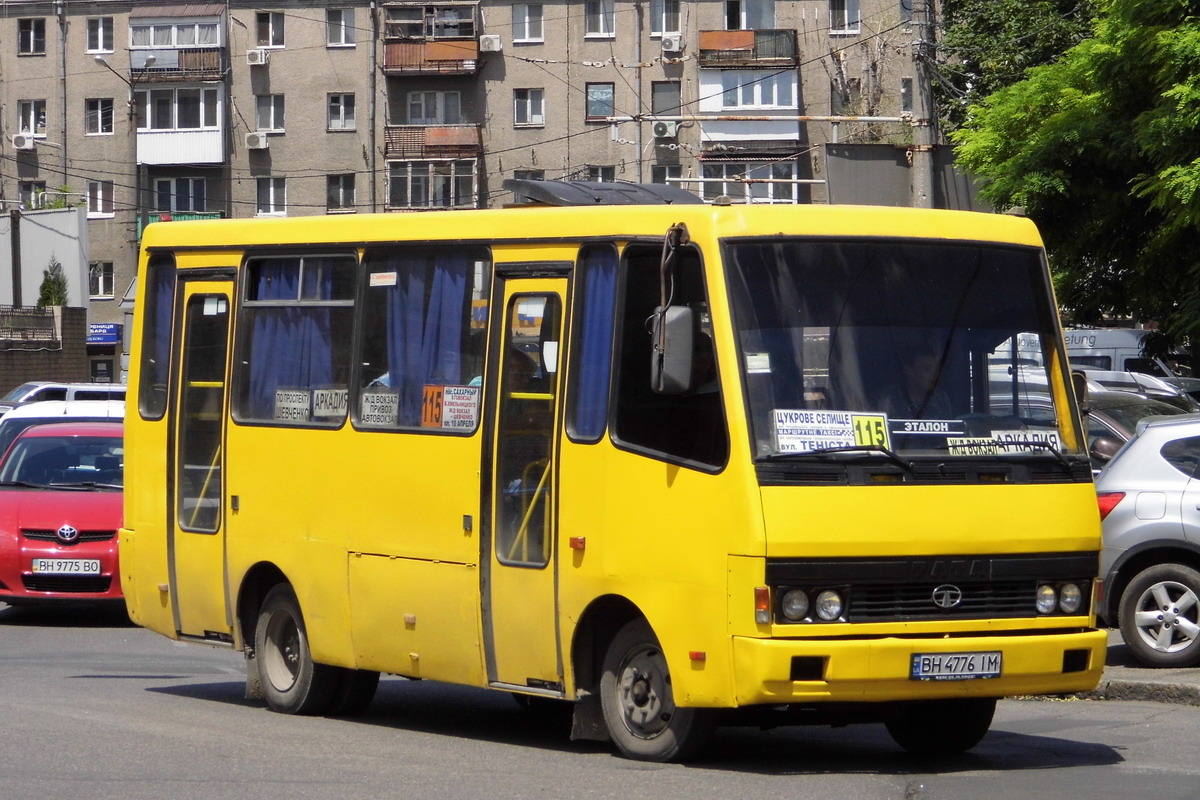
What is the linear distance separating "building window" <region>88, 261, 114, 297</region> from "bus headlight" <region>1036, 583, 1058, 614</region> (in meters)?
62.9

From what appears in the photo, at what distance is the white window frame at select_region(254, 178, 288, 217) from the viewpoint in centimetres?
6506

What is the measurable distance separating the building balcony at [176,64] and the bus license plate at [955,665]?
60928mm

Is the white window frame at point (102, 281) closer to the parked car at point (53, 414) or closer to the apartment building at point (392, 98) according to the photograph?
the apartment building at point (392, 98)

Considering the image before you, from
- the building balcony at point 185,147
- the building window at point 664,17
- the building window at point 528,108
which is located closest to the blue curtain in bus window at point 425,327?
the building window at point 528,108

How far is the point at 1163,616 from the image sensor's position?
12578 mm

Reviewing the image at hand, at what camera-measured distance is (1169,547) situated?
12.6 meters

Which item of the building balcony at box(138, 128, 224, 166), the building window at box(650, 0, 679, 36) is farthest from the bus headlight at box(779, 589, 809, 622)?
the building balcony at box(138, 128, 224, 166)

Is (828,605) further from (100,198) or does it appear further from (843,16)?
(100,198)

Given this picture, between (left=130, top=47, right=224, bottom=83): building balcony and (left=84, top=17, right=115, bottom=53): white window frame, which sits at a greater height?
(left=84, top=17, right=115, bottom=53): white window frame

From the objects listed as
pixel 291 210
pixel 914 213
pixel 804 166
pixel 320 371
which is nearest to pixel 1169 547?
pixel 914 213

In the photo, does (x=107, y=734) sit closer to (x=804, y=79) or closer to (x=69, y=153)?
(x=804, y=79)

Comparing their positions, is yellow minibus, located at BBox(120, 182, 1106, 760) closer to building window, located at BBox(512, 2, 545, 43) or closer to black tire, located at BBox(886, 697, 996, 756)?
black tire, located at BBox(886, 697, 996, 756)

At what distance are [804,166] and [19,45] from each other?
2802 cm

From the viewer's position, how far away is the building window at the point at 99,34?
A: 6812cm
